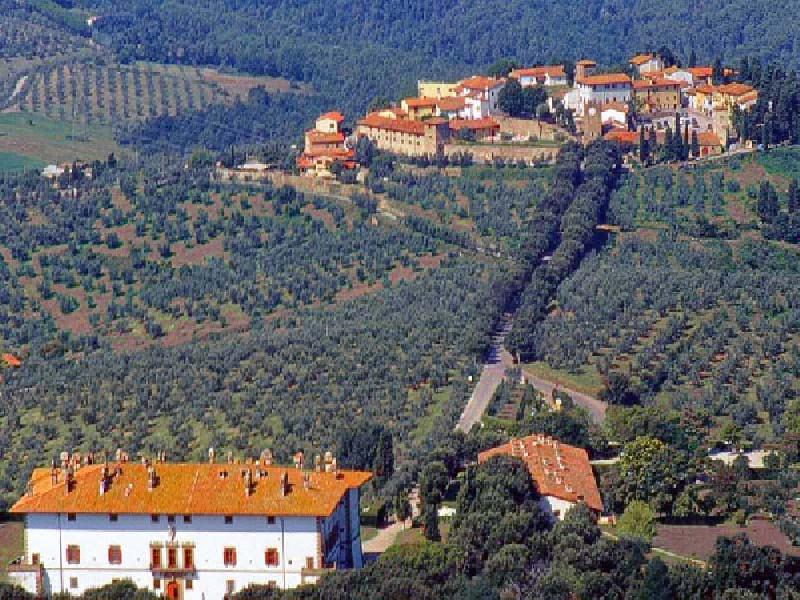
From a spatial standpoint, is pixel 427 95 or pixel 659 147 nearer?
pixel 659 147

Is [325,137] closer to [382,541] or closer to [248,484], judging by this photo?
[382,541]

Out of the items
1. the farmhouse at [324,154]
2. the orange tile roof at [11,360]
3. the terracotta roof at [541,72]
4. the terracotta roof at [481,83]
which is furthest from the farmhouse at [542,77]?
the orange tile roof at [11,360]

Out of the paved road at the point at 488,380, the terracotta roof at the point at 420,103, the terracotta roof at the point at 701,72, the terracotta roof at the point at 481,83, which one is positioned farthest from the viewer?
the terracotta roof at the point at 701,72

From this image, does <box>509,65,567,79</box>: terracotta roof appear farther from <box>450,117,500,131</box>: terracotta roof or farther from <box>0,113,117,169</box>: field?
<box>0,113,117,169</box>: field

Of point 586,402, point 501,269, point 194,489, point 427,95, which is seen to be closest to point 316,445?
point 586,402

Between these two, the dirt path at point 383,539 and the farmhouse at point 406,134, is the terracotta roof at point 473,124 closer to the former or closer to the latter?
the farmhouse at point 406,134

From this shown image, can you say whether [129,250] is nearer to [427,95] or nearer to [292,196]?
[292,196]
